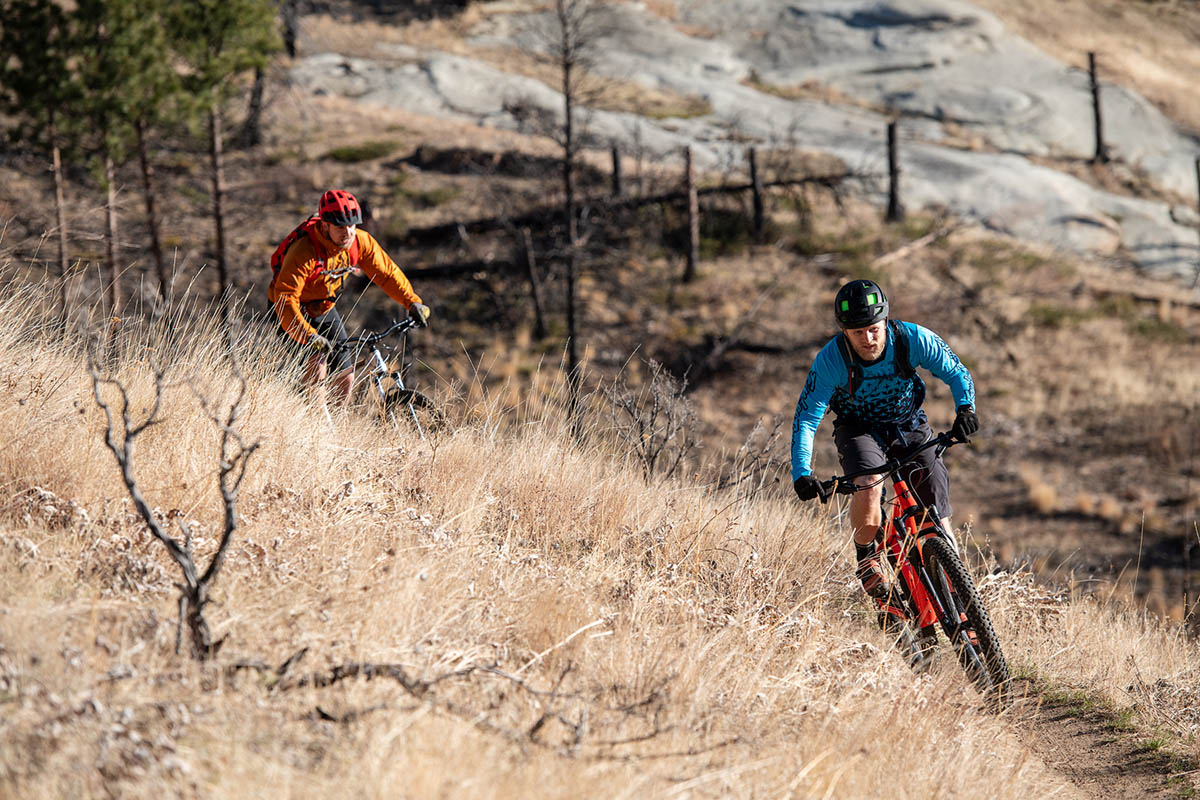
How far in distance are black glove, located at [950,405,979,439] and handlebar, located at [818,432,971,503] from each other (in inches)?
1.0

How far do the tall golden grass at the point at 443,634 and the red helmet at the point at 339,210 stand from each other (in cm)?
108

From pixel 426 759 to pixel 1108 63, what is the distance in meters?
59.5

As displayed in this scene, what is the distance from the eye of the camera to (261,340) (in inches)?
267

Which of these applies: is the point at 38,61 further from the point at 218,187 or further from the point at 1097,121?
the point at 1097,121

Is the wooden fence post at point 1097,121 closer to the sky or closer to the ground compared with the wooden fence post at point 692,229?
closer to the sky

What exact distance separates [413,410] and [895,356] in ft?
11.2


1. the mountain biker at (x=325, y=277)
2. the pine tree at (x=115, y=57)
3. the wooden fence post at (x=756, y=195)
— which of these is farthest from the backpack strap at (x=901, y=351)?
the wooden fence post at (x=756, y=195)

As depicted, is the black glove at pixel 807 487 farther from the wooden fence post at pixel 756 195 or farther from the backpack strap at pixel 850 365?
the wooden fence post at pixel 756 195

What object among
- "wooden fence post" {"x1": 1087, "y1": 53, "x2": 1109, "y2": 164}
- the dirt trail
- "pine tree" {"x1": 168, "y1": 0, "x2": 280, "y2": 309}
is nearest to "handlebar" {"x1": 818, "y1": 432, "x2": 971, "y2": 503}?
the dirt trail

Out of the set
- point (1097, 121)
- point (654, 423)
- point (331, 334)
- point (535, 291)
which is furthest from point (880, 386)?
point (1097, 121)

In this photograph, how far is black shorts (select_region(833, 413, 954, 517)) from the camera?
5.28m

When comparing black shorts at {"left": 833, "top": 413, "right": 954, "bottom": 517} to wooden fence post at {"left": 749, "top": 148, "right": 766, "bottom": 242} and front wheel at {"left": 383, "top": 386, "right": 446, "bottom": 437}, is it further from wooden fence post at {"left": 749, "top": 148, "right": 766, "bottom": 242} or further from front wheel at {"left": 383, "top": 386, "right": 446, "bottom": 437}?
wooden fence post at {"left": 749, "top": 148, "right": 766, "bottom": 242}

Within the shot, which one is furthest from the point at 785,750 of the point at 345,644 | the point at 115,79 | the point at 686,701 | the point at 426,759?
the point at 115,79

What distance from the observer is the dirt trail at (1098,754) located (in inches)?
187
